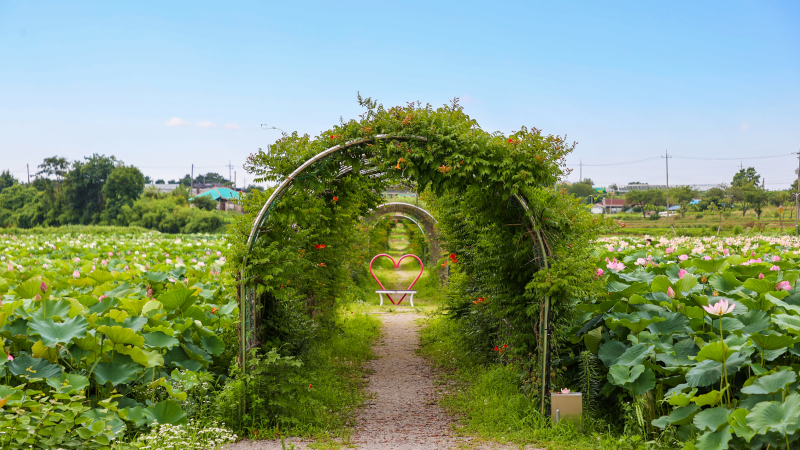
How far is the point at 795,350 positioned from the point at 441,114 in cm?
318

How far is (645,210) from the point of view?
149 feet

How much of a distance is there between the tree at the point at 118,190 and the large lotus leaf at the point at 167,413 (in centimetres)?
4286

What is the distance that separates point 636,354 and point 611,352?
0.30m

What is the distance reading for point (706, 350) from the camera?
3.62 meters

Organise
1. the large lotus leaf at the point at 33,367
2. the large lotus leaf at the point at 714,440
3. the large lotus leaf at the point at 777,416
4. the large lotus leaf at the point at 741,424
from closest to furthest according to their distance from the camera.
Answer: the large lotus leaf at the point at 777,416, the large lotus leaf at the point at 741,424, the large lotus leaf at the point at 714,440, the large lotus leaf at the point at 33,367

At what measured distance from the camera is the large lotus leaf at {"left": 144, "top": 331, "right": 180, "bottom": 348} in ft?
14.4

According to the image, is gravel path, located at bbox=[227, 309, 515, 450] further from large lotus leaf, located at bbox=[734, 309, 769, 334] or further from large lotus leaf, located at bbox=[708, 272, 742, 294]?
large lotus leaf, located at bbox=[708, 272, 742, 294]

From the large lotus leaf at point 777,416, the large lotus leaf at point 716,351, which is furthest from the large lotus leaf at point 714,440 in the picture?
the large lotus leaf at point 716,351

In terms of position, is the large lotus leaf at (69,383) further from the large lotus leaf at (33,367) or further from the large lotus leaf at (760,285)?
the large lotus leaf at (760,285)

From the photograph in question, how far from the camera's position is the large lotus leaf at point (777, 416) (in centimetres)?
307

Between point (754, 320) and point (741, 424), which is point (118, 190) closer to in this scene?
point (754, 320)

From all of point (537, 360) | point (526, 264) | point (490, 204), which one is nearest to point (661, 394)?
point (537, 360)

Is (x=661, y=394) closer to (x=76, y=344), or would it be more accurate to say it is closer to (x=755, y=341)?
(x=755, y=341)

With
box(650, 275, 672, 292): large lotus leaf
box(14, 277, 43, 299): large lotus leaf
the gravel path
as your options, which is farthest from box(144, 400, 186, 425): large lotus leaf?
box(650, 275, 672, 292): large lotus leaf
